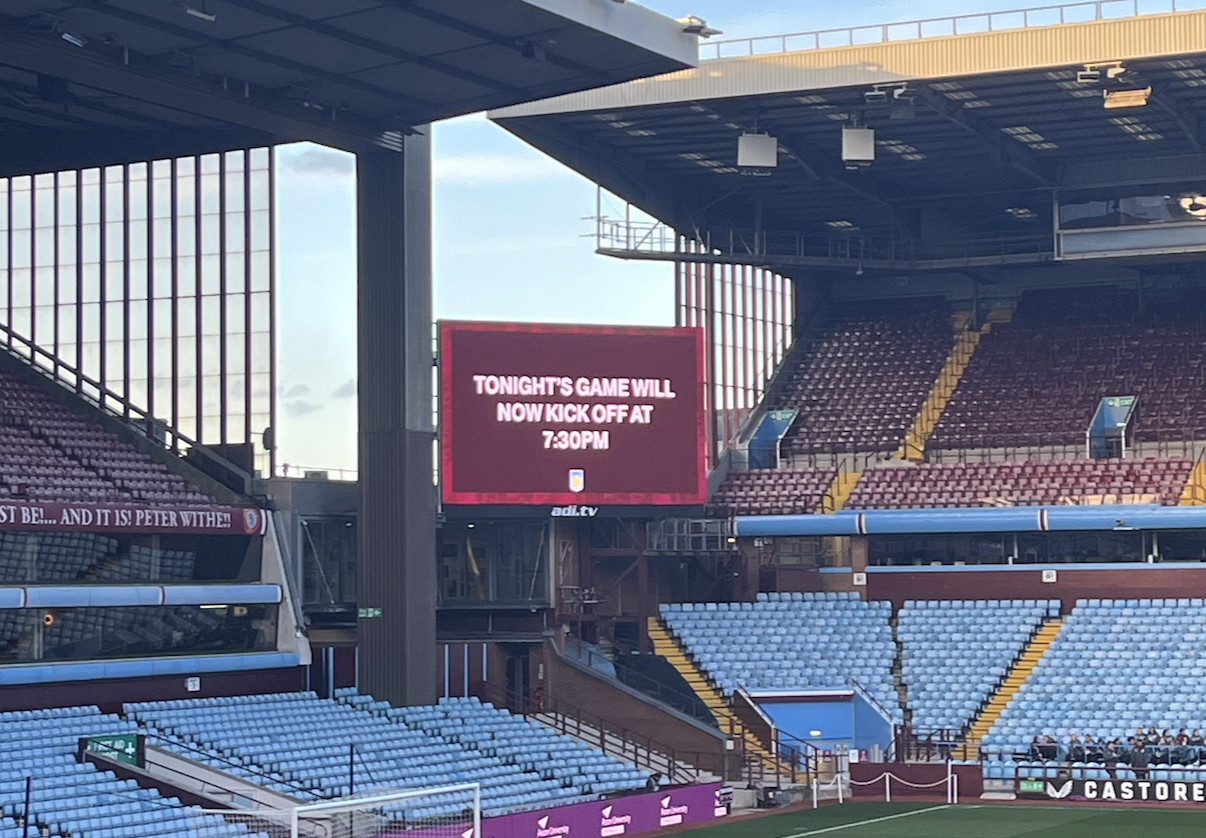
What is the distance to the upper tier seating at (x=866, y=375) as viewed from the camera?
65500 millimetres

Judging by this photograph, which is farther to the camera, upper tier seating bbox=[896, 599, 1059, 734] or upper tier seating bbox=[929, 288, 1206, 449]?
upper tier seating bbox=[929, 288, 1206, 449]

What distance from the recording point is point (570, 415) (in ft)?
168

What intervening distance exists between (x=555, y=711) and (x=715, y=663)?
4.70 m

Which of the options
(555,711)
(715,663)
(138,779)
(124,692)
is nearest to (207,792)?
(138,779)

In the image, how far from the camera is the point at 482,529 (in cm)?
5331

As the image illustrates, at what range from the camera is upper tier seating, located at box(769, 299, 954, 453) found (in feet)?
215

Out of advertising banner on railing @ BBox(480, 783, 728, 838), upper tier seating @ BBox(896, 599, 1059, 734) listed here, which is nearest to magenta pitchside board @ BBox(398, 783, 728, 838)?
advertising banner on railing @ BBox(480, 783, 728, 838)

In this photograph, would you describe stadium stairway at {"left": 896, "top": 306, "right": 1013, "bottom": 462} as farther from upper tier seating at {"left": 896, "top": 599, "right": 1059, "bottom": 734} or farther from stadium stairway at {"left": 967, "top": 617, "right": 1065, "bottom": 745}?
stadium stairway at {"left": 967, "top": 617, "right": 1065, "bottom": 745}

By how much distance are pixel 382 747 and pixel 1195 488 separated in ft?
84.2

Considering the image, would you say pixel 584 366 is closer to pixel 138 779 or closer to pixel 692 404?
pixel 692 404

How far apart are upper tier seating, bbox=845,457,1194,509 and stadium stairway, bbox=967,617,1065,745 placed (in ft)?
14.2

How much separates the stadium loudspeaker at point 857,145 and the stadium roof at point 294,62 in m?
11.1

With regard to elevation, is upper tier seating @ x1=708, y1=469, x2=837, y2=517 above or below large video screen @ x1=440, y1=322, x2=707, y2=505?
below

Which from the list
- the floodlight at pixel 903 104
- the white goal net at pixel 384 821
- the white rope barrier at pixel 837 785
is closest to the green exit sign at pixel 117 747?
the white goal net at pixel 384 821
